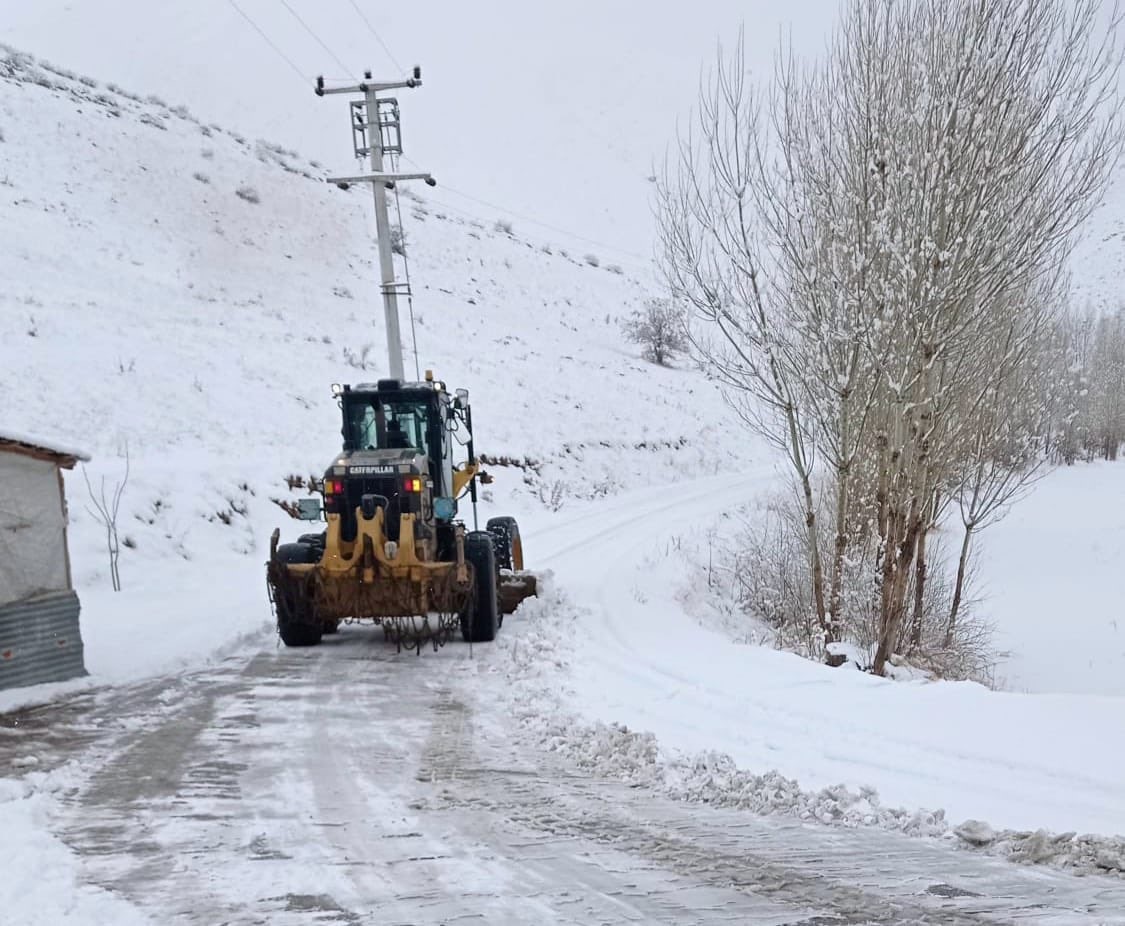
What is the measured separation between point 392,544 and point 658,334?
127 feet

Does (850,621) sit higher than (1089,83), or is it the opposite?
(1089,83)

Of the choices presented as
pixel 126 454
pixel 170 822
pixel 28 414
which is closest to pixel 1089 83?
pixel 170 822

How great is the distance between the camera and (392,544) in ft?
31.7

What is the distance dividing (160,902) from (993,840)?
12.3ft

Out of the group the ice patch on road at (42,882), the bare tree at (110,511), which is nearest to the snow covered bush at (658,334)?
the bare tree at (110,511)

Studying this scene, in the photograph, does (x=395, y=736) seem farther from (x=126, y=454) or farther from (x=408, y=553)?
(x=126, y=454)

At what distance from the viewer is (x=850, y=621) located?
12.5 meters

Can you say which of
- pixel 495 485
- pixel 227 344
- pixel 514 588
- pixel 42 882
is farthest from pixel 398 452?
pixel 227 344

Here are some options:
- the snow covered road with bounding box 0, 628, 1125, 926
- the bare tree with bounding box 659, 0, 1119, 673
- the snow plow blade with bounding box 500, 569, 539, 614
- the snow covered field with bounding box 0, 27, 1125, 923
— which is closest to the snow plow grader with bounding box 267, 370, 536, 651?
the snow plow blade with bounding box 500, 569, 539, 614

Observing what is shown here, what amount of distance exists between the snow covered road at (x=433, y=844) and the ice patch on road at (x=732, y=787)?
0.14 metres

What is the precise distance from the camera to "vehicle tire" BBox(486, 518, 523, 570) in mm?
12867

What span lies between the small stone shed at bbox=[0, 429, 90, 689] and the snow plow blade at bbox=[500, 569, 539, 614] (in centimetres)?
457

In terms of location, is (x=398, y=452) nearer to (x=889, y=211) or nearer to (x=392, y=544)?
(x=392, y=544)

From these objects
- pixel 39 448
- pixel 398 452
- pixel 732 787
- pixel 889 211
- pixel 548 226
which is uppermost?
pixel 548 226
